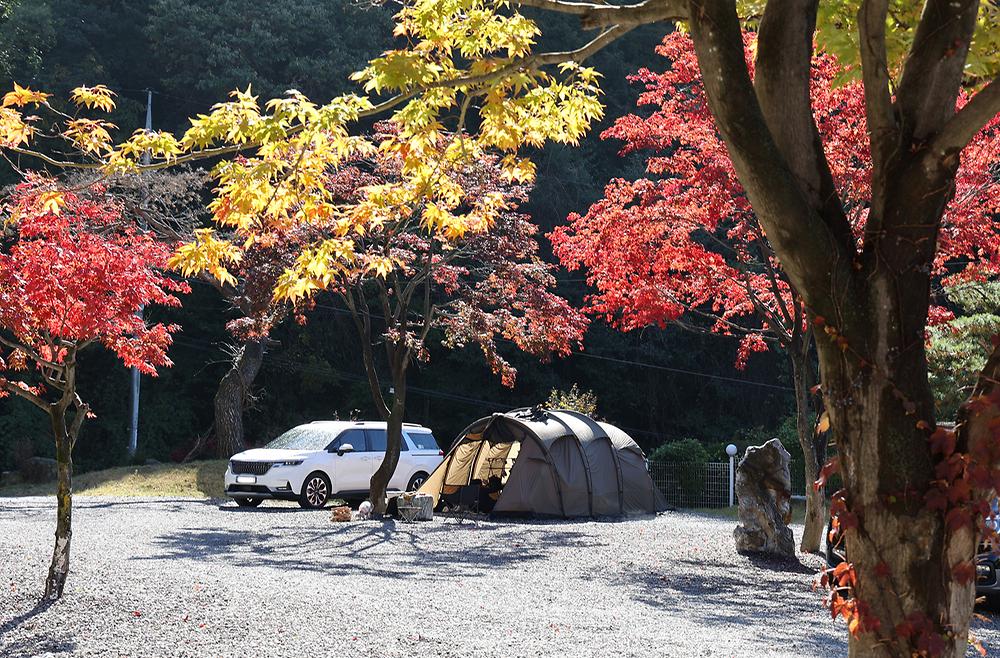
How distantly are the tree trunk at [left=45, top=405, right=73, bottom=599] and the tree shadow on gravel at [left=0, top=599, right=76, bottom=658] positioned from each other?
591mm

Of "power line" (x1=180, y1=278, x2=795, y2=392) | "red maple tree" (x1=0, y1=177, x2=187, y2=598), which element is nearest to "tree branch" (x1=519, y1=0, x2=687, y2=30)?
"red maple tree" (x1=0, y1=177, x2=187, y2=598)

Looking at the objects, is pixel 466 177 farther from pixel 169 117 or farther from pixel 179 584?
pixel 169 117

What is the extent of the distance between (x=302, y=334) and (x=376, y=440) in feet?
43.6

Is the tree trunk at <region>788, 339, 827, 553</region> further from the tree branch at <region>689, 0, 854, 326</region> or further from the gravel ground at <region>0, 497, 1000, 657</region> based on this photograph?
the tree branch at <region>689, 0, 854, 326</region>

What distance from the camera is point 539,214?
33188mm

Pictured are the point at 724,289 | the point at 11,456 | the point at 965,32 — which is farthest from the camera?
the point at 11,456

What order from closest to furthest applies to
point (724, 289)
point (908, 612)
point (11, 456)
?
point (908, 612) → point (724, 289) → point (11, 456)

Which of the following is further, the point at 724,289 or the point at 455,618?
the point at 724,289

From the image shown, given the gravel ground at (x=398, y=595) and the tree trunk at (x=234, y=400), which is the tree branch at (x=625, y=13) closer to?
the gravel ground at (x=398, y=595)

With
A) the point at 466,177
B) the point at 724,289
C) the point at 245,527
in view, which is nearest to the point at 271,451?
the point at 245,527

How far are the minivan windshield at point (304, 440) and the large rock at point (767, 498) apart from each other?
9.31 metres

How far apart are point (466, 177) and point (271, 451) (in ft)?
20.6

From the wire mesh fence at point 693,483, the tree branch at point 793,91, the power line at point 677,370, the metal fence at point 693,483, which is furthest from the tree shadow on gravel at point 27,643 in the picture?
the power line at point 677,370

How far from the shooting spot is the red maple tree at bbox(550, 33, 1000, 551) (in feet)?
39.0
